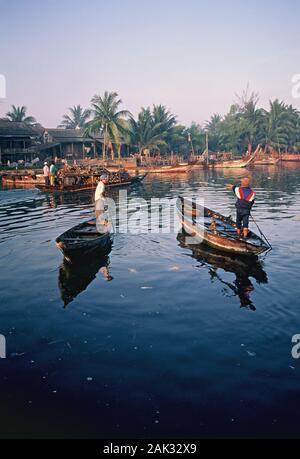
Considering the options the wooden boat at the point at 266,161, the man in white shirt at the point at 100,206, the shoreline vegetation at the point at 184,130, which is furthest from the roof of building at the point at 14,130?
the wooden boat at the point at 266,161

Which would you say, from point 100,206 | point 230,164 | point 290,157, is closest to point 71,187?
point 100,206

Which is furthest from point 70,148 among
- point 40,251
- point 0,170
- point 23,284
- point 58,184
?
point 23,284

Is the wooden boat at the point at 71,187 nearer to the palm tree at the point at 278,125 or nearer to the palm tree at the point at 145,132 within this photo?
the palm tree at the point at 145,132

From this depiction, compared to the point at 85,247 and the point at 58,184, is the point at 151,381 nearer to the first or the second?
the point at 85,247

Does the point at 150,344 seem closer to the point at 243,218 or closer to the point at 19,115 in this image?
the point at 243,218

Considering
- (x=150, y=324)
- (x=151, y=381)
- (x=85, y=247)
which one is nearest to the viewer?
(x=151, y=381)

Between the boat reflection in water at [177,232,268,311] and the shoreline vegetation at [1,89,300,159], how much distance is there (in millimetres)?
34855

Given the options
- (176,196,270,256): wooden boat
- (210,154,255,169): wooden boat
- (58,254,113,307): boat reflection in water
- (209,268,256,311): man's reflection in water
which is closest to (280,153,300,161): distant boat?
(210,154,255,169): wooden boat

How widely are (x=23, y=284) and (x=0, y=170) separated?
3206cm

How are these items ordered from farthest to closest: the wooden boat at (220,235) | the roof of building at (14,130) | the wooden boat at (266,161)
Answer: the wooden boat at (266,161)
the roof of building at (14,130)
the wooden boat at (220,235)

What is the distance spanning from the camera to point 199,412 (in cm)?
450

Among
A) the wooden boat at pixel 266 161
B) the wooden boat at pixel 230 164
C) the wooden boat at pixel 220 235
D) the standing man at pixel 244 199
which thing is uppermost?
the wooden boat at pixel 266 161

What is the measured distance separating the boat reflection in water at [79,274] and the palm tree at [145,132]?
43.1 metres

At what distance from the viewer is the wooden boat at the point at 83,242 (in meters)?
9.37
